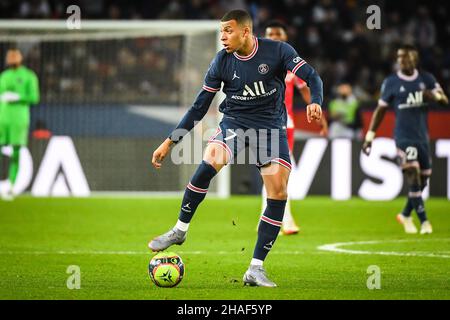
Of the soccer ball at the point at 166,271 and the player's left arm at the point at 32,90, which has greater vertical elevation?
the player's left arm at the point at 32,90

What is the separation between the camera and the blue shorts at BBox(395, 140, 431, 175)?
1266cm

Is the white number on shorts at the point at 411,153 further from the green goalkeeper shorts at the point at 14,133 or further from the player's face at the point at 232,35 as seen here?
the green goalkeeper shorts at the point at 14,133

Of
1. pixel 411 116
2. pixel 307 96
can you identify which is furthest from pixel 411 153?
pixel 307 96

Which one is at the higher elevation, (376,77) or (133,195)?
(376,77)

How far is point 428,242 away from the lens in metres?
11.4

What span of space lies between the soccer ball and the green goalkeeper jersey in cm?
1010

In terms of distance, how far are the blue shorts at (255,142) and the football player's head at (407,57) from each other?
191 inches

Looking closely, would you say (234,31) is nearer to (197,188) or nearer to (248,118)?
(248,118)

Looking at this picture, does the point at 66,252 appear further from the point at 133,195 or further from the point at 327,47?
A: the point at 327,47

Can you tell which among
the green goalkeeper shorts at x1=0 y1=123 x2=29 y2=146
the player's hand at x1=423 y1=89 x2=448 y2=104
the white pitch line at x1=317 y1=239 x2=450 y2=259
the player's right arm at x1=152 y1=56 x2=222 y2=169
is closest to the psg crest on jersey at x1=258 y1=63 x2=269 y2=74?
the player's right arm at x1=152 y1=56 x2=222 y2=169

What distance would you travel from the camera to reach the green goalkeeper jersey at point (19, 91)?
679 inches

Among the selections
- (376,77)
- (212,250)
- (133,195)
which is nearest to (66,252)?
(212,250)

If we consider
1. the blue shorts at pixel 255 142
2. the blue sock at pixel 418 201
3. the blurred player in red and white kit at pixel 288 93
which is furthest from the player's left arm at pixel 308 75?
the blue sock at pixel 418 201
